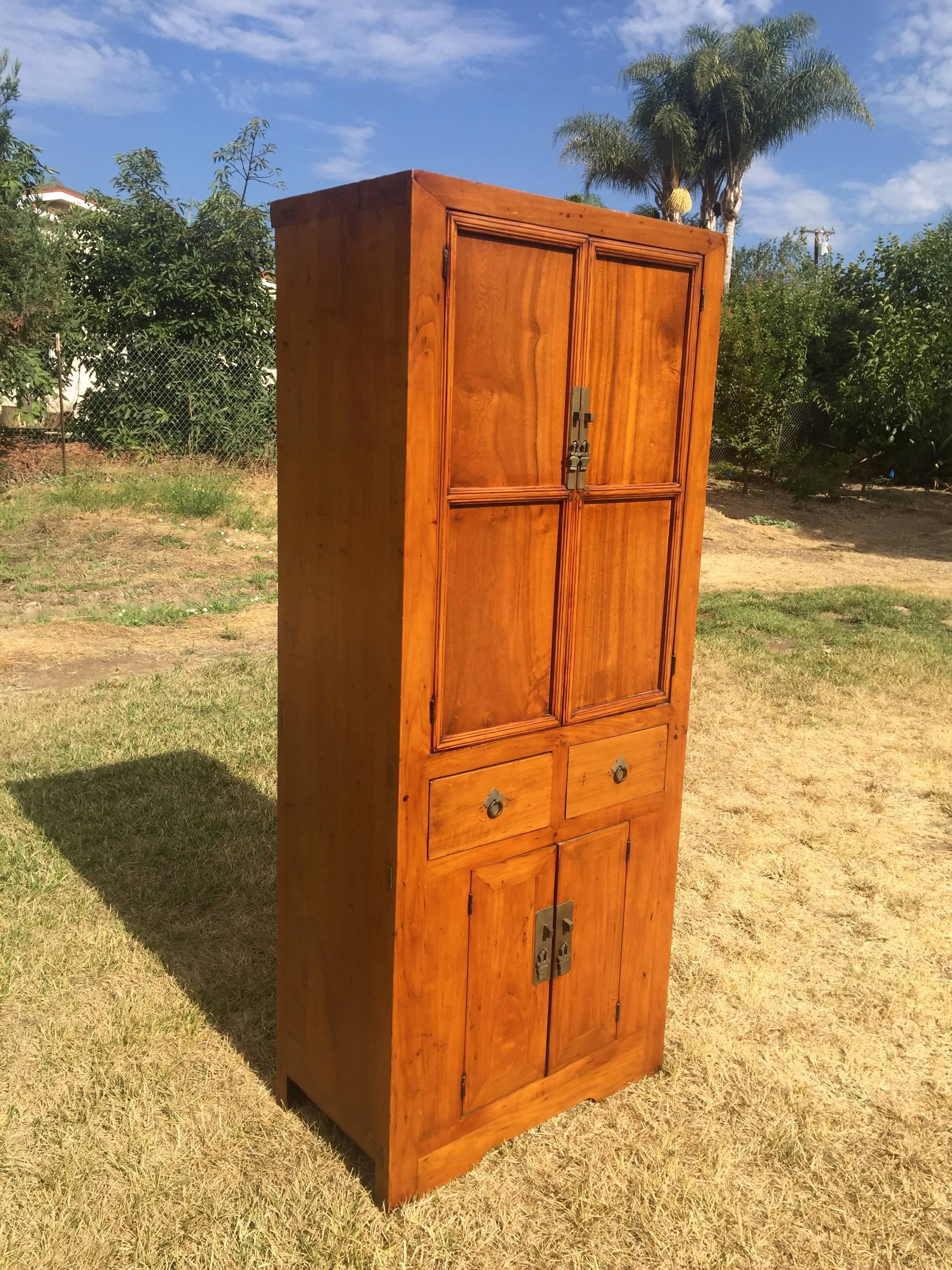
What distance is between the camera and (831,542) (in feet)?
45.9

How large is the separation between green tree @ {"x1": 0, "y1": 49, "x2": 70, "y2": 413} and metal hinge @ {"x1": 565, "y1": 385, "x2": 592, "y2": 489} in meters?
10.5

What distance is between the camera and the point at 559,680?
2.52 meters

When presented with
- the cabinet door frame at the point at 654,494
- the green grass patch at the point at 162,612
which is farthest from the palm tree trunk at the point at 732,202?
the cabinet door frame at the point at 654,494

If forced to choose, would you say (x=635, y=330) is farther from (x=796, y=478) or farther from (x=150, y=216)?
(x=796, y=478)

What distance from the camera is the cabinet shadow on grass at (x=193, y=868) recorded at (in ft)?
10.8

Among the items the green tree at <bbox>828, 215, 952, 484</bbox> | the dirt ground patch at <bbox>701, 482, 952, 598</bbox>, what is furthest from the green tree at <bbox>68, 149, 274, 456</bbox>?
the green tree at <bbox>828, 215, 952, 484</bbox>

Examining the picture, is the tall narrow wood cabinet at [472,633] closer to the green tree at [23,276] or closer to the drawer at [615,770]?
the drawer at [615,770]

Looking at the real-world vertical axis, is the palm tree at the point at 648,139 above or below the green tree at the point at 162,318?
above

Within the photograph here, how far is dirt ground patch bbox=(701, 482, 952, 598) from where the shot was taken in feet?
37.4

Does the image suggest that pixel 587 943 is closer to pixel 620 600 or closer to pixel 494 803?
pixel 494 803

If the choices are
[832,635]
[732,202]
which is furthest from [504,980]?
[732,202]

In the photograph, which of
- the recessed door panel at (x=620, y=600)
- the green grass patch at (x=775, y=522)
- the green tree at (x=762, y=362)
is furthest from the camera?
the green tree at (x=762, y=362)

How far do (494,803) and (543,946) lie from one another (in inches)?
18.7

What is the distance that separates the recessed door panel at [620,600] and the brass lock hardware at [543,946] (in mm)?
557
